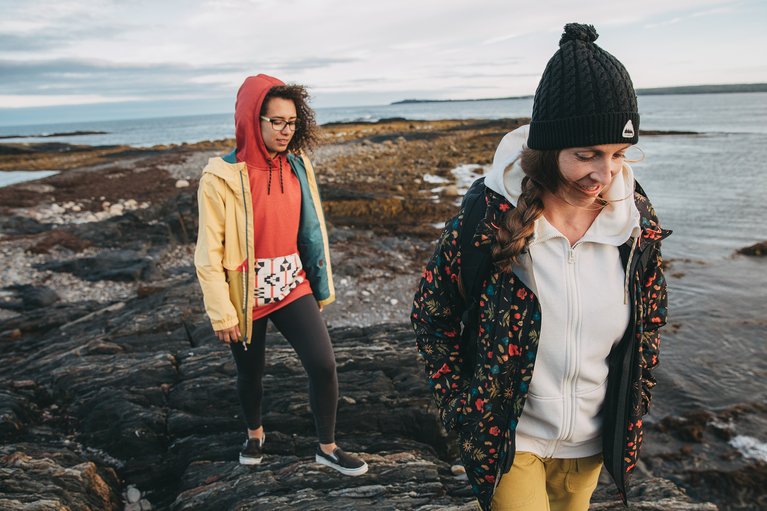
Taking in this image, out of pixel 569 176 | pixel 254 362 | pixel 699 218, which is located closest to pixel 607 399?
pixel 569 176

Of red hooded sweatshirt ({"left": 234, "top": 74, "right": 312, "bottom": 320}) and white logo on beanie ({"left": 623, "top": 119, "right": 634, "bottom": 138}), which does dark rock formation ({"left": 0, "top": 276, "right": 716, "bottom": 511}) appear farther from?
white logo on beanie ({"left": 623, "top": 119, "right": 634, "bottom": 138})

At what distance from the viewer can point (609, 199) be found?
2.10 meters

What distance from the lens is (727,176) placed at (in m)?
22.6

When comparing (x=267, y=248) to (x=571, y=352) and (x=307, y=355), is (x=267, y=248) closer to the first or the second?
(x=307, y=355)

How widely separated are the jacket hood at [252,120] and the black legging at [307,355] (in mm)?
1071

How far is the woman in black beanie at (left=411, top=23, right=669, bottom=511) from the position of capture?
1950 millimetres

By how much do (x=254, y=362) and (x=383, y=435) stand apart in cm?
150

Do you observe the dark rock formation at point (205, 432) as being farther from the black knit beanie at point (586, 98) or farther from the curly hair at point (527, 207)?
the black knit beanie at point (586, 98)

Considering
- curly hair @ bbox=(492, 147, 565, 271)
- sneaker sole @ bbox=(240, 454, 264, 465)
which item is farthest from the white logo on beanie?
sneaker sole @ bbox=(240, 454, 264, 465)

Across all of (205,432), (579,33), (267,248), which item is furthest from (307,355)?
(579,33)

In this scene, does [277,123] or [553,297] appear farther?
[277,123]

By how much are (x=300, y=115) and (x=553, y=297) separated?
2647mm

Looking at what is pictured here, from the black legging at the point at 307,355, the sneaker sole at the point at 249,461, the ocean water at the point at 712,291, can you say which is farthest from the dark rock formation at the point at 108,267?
the ocean water at the point at 712,291

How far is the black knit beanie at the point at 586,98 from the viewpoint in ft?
6.25
